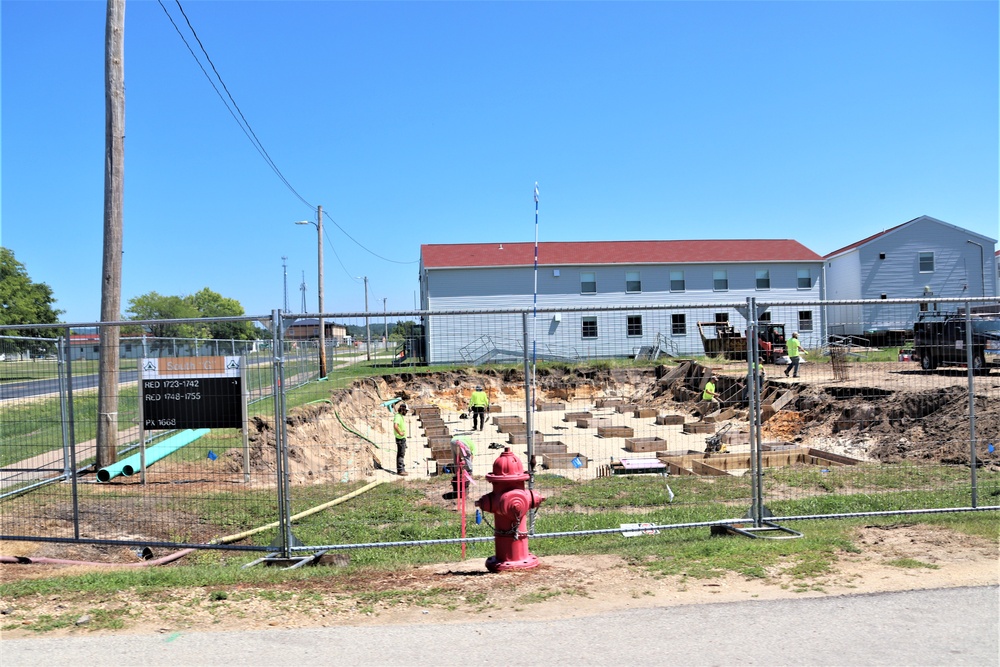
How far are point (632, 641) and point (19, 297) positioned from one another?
Answer: 59090 mm

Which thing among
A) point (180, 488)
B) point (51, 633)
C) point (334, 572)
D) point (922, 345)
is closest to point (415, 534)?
point (334, 572)

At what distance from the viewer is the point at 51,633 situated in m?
4.92

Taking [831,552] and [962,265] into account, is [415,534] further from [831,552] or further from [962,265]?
[962,265]

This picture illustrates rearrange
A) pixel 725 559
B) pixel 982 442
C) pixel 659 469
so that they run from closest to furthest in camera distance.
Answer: pixel 725 559
pixel 982 442
pixel 659 469

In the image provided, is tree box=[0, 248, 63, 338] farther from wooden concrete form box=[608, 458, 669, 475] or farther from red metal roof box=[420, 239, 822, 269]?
wooden concrete form box=[608, 458, 669, 475]

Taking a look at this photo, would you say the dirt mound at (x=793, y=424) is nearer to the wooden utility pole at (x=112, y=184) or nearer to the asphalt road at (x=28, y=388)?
the wooden utility pole at (x=112, y=184)

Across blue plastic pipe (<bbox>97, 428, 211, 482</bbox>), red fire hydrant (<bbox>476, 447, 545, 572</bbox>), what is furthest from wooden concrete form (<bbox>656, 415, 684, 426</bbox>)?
red fire hydrant (<bbox>476, 447, 545, 572</bbox>)

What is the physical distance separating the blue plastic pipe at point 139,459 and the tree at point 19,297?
1641 inches

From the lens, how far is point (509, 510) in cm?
619

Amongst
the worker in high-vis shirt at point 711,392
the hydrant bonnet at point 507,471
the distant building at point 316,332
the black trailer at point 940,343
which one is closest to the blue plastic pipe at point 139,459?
the distant building at point 316,332

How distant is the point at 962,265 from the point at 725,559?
154 ft

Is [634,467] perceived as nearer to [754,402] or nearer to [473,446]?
[473,446]

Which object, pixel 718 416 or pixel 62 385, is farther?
pixel 718 416

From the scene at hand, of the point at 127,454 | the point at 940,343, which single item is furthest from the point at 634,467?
the point at 127,454
